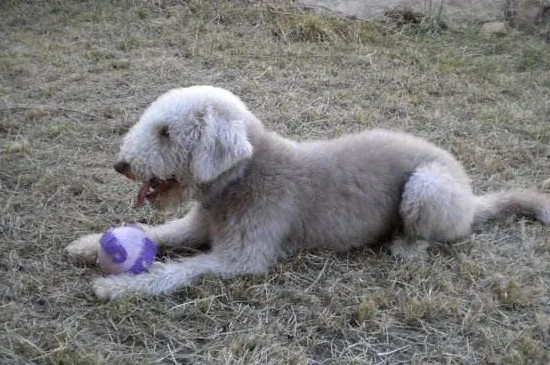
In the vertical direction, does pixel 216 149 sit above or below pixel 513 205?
above

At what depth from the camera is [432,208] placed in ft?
13.2

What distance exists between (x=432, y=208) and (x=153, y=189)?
5.57 feet

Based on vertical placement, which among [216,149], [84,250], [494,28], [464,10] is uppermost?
[464,10]

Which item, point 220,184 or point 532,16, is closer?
A: point 220,184

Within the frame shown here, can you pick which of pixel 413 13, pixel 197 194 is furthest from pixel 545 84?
pixel 197 194

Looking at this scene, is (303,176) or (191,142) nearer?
(191,142)

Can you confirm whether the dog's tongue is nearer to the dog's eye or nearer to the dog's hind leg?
the dog's eye

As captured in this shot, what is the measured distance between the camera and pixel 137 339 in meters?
3.23

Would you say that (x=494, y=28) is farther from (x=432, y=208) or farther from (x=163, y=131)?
(x=163, y=131)

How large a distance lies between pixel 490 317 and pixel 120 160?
2229 millimetres

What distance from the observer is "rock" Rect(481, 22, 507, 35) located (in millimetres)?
8656

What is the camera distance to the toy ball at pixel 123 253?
12.0 feet

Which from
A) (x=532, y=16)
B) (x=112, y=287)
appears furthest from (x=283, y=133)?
(x=532, y=16)

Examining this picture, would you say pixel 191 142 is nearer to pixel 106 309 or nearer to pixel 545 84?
pixel 106 309
